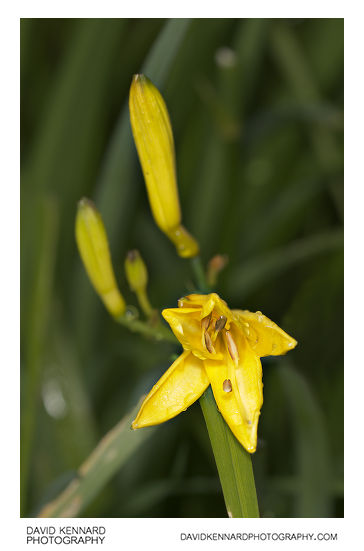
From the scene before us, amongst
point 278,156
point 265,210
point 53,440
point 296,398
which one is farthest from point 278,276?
point 53,440

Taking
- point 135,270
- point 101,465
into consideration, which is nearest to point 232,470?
point 101,465

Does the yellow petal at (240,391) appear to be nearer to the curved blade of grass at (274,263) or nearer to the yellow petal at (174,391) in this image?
the yellow petal at (174,391)

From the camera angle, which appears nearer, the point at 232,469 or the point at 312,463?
the point at 232,469

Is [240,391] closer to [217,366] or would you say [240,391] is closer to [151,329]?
[217,366]

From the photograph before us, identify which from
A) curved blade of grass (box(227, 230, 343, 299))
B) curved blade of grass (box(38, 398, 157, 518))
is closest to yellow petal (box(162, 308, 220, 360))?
curved blade of grass (box(38, 398, 157, 518))

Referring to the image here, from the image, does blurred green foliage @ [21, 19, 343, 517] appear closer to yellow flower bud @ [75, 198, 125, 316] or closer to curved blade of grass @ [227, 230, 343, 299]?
curved blade of grass @ [227, 230, 343, 299]

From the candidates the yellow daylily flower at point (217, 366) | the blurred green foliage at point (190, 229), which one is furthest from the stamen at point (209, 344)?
the blurred green foliage at point (190, 229)
